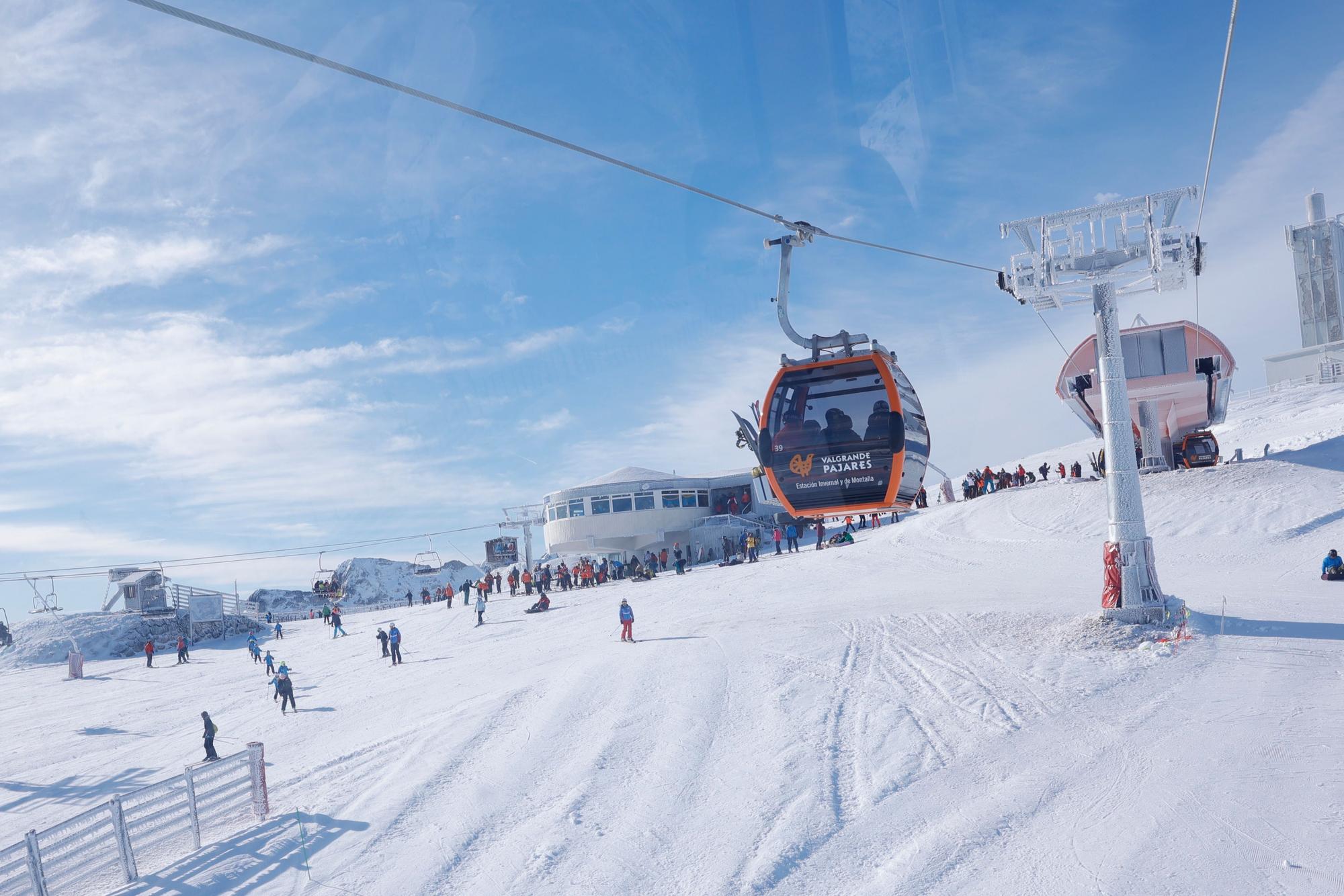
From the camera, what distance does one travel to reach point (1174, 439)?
→ 38344 millimetres

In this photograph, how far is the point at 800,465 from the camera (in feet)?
41.5

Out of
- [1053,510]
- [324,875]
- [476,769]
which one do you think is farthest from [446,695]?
[1053,510]

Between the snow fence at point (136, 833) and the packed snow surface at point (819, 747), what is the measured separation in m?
0.44

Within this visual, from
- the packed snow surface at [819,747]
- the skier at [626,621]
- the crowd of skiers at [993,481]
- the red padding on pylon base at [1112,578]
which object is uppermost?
the crowd of skiers at [993,481]

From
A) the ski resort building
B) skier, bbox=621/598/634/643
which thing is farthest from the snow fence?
the ski resort building

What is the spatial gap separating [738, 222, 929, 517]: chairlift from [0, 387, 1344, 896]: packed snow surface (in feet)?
13.0

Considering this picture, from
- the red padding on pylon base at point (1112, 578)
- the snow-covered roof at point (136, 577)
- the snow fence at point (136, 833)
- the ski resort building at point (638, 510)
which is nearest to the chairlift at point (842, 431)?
the red padding on pylon base at point (1112, 578)

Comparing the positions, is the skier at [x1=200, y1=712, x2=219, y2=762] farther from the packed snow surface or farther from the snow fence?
the snow fence

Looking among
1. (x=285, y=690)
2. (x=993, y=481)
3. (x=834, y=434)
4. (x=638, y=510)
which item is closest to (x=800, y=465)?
(x=834, y=434)

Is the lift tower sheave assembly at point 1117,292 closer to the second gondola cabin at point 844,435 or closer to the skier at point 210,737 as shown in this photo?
the second gondola cabin at point 844,435

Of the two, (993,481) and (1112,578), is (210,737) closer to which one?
(1112,578)

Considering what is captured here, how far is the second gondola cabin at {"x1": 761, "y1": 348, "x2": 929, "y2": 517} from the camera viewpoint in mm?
12016

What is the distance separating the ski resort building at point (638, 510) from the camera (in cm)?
4944

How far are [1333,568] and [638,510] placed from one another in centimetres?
3399
